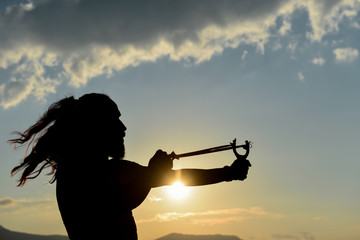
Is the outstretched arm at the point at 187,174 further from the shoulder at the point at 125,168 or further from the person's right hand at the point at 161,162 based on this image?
the shoulder at the point at 125,168

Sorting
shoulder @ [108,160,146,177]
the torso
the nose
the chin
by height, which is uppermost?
the nose

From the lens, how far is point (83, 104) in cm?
623

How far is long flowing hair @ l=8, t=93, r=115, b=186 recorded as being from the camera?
5938mm

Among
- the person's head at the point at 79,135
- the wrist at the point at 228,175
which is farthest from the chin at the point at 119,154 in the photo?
the wrist at the point at 228,175

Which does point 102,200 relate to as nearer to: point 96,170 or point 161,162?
point 96,170

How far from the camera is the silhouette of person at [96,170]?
5.29 metres

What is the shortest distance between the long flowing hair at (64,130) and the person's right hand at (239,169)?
2.35m

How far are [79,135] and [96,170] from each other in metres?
0.76

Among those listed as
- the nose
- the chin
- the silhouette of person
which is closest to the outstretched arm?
the silhouette of person

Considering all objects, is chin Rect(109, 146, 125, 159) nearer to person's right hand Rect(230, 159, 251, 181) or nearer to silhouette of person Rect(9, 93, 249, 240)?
silhouette of person Rect(9, 93, 249, 240)

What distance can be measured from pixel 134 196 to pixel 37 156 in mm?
2033

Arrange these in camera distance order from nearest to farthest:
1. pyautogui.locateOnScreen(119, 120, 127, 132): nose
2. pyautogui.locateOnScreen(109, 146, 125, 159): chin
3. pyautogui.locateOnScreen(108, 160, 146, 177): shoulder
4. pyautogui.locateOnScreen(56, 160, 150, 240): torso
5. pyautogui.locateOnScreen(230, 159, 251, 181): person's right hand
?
pyautogui.locateOnScreen(56, 160, 150, 240): torso → pyautogui.locateOnScreen(108, 160, 146, 177): shoulder → pyautogui.locateOnScreen(230, 159, 251, 181): person's right hand → pyautogui.locateOnScreen(109, 146, 125, 159): chin → pyautogui.locateOnScreen(119, 120, 127, 132): nose

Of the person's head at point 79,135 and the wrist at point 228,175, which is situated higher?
the person's head at point 79,135

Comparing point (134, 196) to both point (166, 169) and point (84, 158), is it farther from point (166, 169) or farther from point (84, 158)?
point (84, 158)
